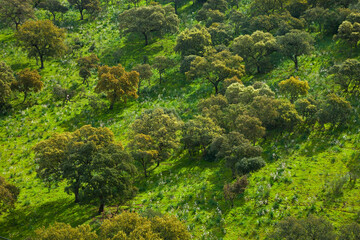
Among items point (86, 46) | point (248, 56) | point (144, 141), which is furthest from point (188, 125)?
point (86, 46)

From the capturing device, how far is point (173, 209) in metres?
32.2

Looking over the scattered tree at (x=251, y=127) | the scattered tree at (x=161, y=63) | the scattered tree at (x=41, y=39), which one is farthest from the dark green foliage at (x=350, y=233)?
the scattered tree at (x=41, y=39)

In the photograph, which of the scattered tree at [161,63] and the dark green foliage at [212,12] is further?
the dark green foliage at [212,12]

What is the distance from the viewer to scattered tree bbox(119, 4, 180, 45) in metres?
72.9

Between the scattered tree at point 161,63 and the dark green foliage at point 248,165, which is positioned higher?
the scattered tree at point 161,63

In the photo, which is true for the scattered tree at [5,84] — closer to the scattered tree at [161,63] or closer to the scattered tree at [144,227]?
the scattered tree at [161,63]

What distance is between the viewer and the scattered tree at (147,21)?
72938 mm

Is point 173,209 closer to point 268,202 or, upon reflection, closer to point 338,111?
point 268,202

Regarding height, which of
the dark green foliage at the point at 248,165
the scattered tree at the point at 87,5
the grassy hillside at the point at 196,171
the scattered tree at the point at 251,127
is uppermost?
the scattered tree at the point at 87,5

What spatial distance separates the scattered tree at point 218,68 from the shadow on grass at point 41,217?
3157 cm

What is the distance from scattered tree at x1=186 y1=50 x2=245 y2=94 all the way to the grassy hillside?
3177 mm

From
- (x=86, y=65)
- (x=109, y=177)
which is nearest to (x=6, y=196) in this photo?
(x=109, y=177)

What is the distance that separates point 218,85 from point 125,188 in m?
33.9

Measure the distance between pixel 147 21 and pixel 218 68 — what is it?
89.6 feet
